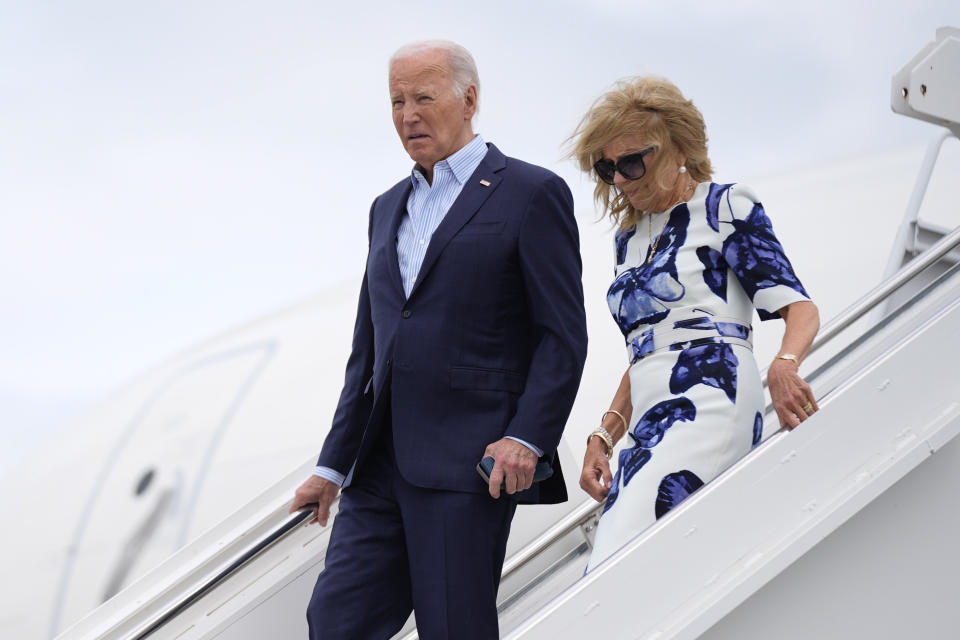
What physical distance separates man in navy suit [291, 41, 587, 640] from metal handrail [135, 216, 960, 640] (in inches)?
15.9

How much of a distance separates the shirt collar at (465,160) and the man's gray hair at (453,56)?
103 mm

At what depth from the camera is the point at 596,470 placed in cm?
185

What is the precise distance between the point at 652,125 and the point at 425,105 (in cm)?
44

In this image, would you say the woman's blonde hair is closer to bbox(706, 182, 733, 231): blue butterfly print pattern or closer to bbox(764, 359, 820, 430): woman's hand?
bbox(706, 182, 733, 231): blue butterfly print pattern

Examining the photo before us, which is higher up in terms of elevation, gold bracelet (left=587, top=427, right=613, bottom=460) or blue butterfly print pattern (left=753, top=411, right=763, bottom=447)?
blue butterfly print pattern (left=753, top=411, right=763, bottom=447)

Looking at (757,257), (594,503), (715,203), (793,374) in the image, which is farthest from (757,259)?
(594,503)

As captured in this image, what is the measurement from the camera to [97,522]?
11.8ft

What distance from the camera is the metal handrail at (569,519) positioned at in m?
2.15

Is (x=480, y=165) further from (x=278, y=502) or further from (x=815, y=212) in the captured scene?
(x=815, y=212)

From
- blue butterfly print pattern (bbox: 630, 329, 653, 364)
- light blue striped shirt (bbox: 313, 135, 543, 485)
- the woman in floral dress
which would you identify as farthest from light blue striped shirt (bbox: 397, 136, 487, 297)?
blue butterfly print pattern (bbox: 630, 329, 653, 364)

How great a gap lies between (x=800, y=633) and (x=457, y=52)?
4.03 ft

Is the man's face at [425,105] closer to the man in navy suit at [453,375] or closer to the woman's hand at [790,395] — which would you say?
the man in navy suit at [453,375]

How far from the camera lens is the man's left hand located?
1.65m

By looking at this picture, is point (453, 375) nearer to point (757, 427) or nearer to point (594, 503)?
point (757, 427)
